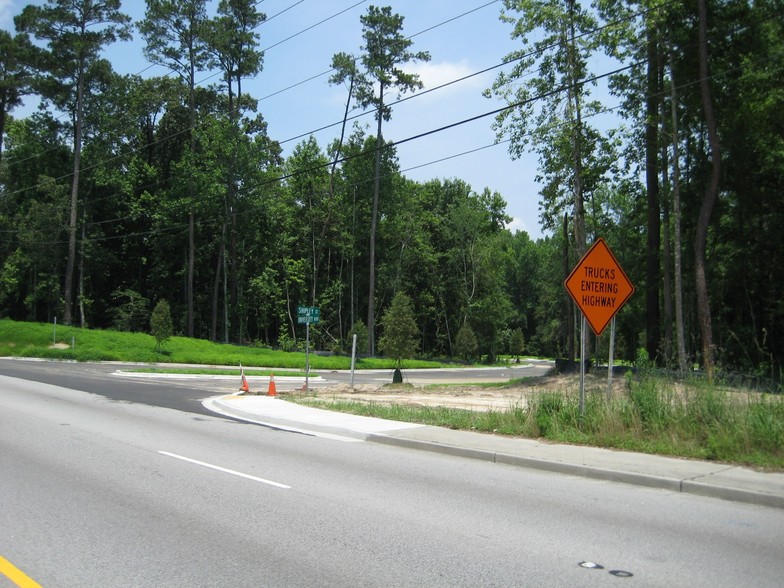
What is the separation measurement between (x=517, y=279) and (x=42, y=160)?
226 ft

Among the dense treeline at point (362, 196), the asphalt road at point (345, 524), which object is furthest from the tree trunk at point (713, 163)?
the asphalt road at point (345, 524)

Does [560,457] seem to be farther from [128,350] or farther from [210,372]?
[128,350]

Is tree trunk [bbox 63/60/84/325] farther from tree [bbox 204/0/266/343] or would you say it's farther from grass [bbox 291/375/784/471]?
grass [bbox 291/375/784/471]

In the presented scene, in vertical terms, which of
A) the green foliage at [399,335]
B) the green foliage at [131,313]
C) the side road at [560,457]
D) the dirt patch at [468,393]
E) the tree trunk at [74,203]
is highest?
the tree trunk at [74,203]

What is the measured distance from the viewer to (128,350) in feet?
137

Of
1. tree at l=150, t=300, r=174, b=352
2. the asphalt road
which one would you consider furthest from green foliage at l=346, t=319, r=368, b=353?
the asphalt road

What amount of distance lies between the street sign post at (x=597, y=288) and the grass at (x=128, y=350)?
31618 mm

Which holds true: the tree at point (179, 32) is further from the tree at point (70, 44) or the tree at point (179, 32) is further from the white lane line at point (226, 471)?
the white lane line at point (226, 471)

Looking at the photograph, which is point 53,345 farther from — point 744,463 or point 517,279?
point 517,279

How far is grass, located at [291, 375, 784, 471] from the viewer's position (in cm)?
923

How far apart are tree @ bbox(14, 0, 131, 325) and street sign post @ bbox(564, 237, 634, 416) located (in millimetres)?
47553

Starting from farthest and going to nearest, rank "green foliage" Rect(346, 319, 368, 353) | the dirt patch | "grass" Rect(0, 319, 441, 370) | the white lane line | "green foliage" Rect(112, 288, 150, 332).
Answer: "green foliage" Rect(112, 288, 150, 332)
"green foliage" Rect(346, 319, 368, 353)
"grass" Rect(0, 319, 441, 370)
the dirt patch
the white lane line

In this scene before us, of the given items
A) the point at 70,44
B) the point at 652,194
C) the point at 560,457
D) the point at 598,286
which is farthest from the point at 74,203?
the point at 560,457

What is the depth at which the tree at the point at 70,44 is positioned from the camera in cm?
4866
